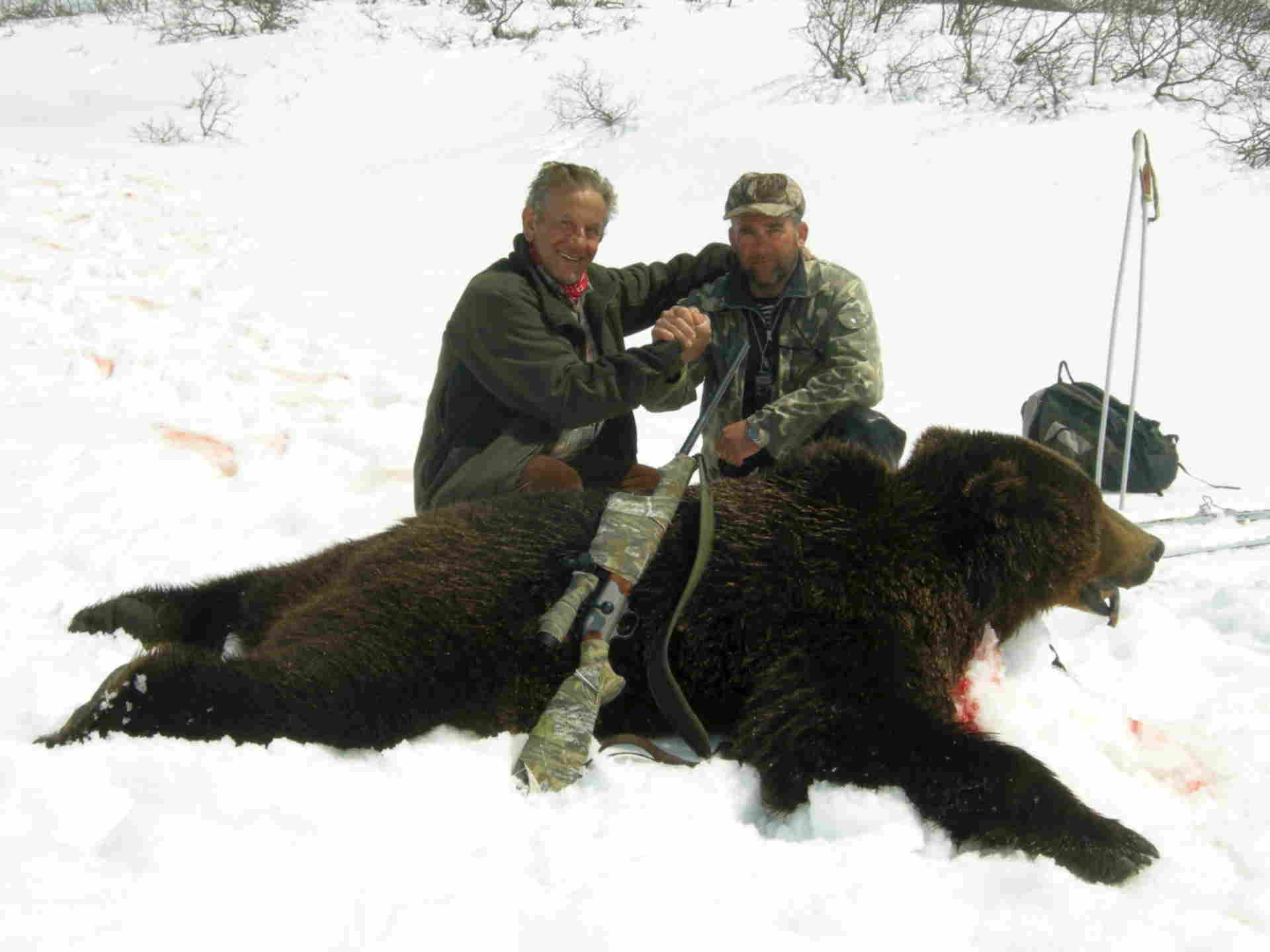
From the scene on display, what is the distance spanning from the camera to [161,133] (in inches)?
639

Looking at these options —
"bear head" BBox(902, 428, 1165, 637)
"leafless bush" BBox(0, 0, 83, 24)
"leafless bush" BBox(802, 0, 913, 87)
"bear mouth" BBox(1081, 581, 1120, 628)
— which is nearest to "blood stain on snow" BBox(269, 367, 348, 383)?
"bear head" BBox(902, 428, 1165, 637)

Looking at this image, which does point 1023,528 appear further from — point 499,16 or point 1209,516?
point 499,16

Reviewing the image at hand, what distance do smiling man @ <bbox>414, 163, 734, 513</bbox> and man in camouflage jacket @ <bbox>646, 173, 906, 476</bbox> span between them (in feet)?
0.94

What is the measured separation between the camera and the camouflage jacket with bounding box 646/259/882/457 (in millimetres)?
3822

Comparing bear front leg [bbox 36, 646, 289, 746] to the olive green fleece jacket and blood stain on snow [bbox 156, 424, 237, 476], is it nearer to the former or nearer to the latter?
the olive green fleece jacket

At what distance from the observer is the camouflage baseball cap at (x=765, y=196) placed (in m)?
3.80

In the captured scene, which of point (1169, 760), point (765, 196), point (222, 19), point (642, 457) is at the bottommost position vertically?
point (642, 457)

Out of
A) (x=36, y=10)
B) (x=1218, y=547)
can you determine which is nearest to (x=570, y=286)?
(x=1218, y=547)

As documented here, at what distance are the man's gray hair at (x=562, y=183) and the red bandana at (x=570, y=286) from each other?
0.15 metres

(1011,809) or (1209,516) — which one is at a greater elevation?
(1011,809)

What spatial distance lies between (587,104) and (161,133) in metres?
7.18

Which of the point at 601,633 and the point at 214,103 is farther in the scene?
the point at 214,103

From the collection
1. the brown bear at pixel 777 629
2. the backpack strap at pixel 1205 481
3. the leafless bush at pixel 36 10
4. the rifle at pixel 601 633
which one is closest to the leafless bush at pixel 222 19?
the leafless bush at pixel 36 10

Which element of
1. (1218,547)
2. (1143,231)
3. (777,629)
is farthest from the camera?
(1143,231)
